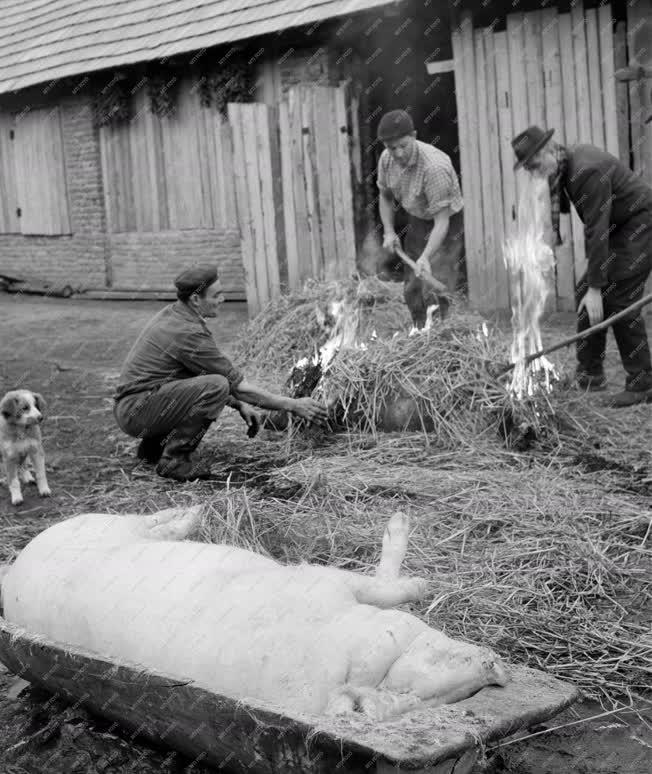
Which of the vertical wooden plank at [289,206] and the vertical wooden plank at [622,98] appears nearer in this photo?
the vertical wooden plank at [622,98]

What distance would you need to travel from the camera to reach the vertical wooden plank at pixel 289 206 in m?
11.8

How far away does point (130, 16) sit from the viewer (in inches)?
605

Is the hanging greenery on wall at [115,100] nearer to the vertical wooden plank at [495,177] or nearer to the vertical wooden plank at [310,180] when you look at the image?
the vertical wooden plank at [310,180]

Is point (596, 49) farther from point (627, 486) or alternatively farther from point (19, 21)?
point (19, 21)

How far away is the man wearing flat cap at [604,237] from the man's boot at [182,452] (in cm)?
269

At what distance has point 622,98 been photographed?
32.8 feet

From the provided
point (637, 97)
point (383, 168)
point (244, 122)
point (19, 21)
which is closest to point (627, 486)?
point (383, 168)

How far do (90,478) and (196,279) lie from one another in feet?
4.45

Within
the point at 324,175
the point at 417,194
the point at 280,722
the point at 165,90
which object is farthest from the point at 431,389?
the point at 165,90

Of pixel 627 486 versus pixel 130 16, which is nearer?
pixel 627 486

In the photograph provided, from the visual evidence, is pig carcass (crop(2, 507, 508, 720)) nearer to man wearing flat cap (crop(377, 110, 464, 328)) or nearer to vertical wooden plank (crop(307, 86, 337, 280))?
man wearing flat cap (crop(377, 110, 464, 328))

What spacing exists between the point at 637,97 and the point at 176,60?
251 inches

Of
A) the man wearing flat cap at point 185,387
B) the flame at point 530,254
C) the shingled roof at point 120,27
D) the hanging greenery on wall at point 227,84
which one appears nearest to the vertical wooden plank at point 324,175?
the shingled roof at point 120,27

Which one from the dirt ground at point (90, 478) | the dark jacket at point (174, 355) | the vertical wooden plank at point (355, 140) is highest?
the vertical wooden plank at point (355, 140)
